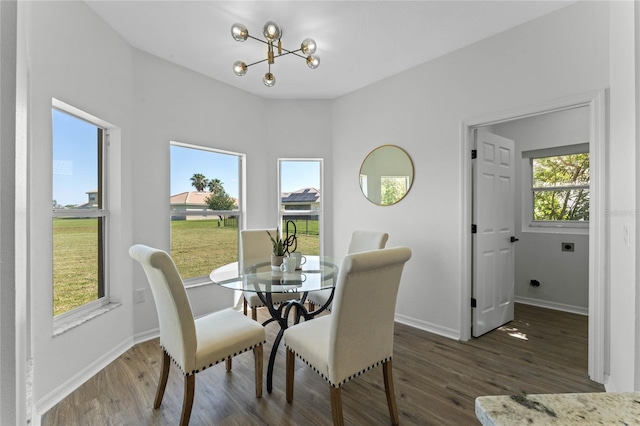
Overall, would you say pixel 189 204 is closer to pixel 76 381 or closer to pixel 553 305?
pixel 76 381

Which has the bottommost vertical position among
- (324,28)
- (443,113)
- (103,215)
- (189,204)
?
(103,215)

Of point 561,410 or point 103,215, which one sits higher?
point 103,215

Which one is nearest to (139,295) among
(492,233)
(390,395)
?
(390,395)

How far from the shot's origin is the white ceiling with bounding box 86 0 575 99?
2088mm

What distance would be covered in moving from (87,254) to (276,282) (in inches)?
65.3

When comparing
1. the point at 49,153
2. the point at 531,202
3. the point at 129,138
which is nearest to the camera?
the point at 49,153

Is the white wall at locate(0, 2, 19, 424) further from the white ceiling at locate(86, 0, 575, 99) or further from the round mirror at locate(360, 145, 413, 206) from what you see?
the round mirror at locate(360, 145, 413, 206)

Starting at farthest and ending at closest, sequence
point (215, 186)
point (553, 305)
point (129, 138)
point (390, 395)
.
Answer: point (553, 305), point (215, 186), point (129, 138), point (390, 395)

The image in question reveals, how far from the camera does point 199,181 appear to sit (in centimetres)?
325

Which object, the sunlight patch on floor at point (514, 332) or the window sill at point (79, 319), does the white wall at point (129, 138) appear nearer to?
the window sill at point (79, 319)

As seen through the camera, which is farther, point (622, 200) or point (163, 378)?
point (163, 378)

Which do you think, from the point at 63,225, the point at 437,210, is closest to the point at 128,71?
the point at 63,225

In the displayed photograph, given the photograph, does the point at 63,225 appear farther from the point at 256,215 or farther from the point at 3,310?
the point at 3,310

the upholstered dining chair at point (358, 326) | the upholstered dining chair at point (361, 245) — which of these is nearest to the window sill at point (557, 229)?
the upholstered dining chair at point (361, 245)
